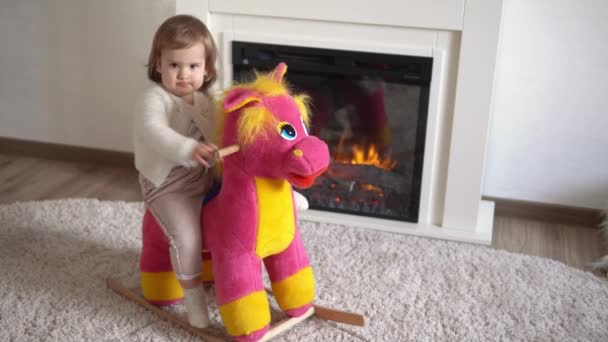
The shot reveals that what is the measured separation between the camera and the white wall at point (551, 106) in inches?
94.8

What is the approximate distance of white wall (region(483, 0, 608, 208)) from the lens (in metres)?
2.41

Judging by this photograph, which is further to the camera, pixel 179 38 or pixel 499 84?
pixel 499 84

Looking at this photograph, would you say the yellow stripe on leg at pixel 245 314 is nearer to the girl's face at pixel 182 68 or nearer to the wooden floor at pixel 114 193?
the girl's face at pixel 182 68

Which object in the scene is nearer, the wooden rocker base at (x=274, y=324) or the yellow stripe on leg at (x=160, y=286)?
the wooden rocker base at (x=274, y=324)

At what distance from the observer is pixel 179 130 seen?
176 centimetres

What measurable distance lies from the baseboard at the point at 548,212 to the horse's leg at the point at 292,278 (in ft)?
3.73

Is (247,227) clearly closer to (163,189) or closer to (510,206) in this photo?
(163,189)

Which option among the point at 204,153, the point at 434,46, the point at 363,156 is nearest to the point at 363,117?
the point at 363,156

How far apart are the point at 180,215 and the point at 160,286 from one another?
0.28m

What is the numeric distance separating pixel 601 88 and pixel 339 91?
0.94m

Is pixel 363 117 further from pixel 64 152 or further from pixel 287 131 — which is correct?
pixel 64 152

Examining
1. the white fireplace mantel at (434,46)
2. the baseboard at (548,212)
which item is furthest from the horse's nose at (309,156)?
the baseboard at (548,212)

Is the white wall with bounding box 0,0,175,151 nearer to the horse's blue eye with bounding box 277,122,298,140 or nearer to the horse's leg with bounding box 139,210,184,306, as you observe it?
the horse's leg with bounding box 139,210,184,306

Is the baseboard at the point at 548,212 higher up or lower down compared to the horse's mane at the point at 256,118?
lower down
